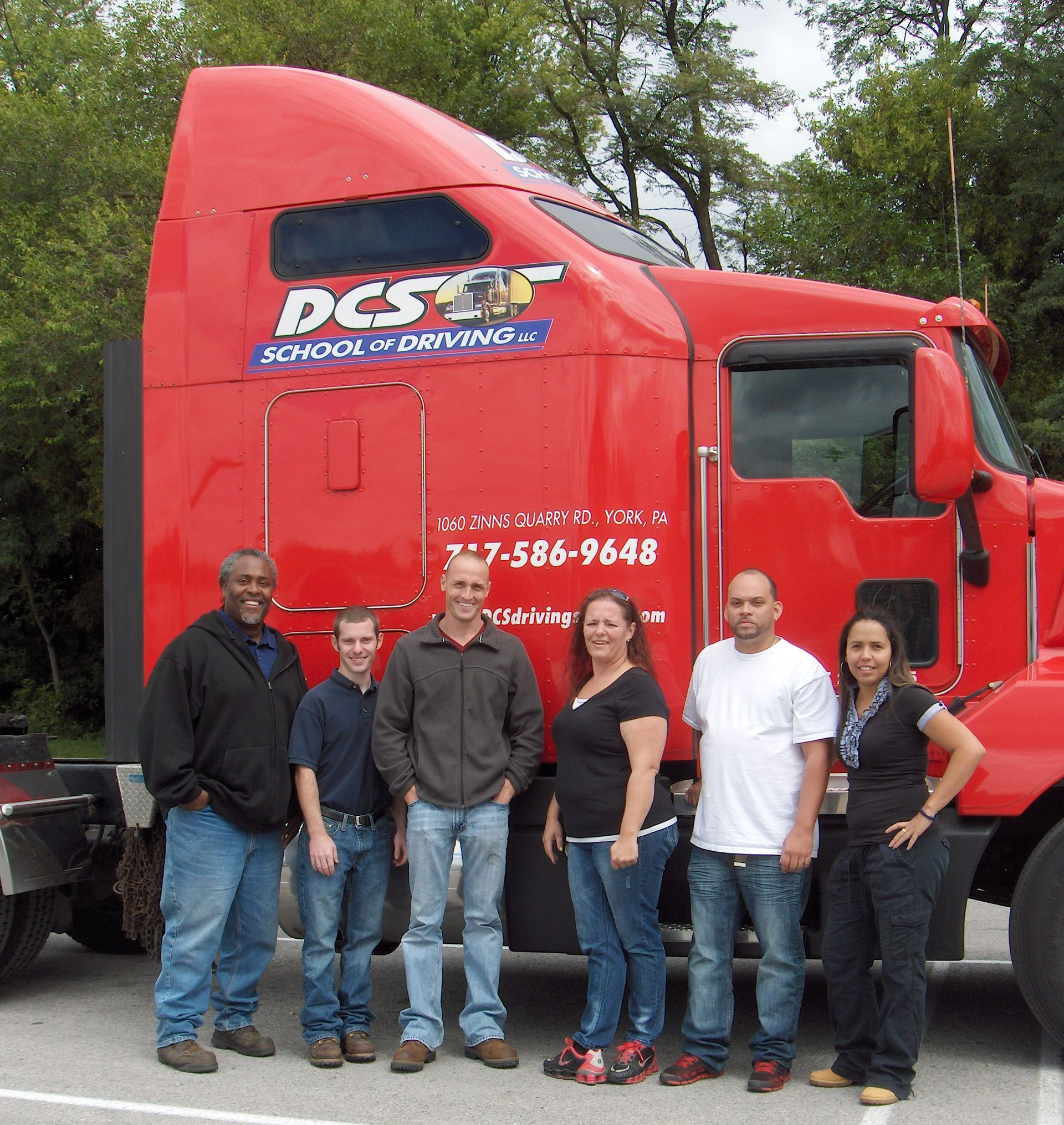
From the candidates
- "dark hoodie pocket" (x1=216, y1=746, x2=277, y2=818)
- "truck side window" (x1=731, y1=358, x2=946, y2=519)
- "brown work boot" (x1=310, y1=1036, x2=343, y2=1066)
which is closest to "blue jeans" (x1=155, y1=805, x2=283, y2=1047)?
"dark hoodie pocket" (x1=216, y1=746, x2=277, y2=818)

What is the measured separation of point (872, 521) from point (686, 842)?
1.42 metres

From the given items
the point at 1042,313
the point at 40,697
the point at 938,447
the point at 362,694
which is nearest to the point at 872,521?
the point at 938,447

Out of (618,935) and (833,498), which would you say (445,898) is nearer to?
(618,935)

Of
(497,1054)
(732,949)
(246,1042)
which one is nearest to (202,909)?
(246,1042)

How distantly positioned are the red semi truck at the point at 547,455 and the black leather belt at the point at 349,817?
59cm

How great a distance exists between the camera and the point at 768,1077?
4.39 meters

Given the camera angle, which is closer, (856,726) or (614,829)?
(856,726)

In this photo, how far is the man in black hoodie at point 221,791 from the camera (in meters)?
4.66

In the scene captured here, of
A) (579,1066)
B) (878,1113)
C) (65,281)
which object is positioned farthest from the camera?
(65,281)

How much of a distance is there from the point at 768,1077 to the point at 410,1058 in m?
1.30

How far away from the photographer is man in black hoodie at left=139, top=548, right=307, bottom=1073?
466cm

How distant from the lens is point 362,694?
4.87 metres

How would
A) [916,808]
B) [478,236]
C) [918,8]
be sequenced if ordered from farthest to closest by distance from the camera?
[918,8] < [478,236] < [916,808]

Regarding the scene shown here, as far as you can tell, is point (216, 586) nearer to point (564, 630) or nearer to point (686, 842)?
point (564, 630)
